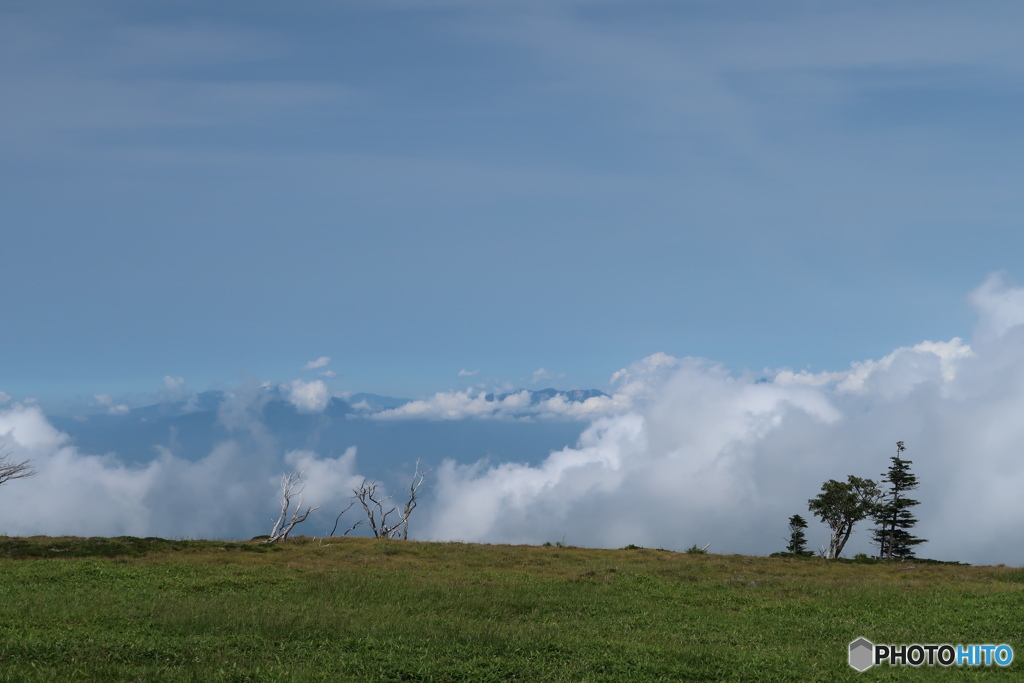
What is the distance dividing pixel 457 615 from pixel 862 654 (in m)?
12.1

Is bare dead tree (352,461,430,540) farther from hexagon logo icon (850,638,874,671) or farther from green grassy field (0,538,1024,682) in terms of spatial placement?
hexagon logo icon (850,638,874,671)

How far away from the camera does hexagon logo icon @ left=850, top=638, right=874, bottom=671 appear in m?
19.2

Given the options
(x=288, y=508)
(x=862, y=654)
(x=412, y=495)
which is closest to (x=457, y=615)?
(x=862, y=654)

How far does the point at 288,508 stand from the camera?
6000cm

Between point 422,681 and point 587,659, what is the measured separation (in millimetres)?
4276

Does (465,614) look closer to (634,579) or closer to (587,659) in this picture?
(587,659)

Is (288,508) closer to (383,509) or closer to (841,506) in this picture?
(383,509)

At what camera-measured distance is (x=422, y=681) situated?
16016mm

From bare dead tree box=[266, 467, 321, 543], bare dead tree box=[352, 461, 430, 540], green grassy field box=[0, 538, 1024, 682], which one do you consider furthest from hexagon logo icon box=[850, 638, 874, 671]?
bare dead tree box=[352, 461, 430, 540]

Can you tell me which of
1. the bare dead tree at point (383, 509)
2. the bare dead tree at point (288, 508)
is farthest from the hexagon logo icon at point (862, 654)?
the bare dead tree at point (383, 509)

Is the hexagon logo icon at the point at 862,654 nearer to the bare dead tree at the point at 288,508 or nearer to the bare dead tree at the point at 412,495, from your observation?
the bare dead tree at the point at 288,508

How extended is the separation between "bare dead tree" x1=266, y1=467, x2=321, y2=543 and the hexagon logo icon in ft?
131

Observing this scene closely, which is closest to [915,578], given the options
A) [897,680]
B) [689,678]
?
[897,680]

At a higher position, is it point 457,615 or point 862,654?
point 862,654
